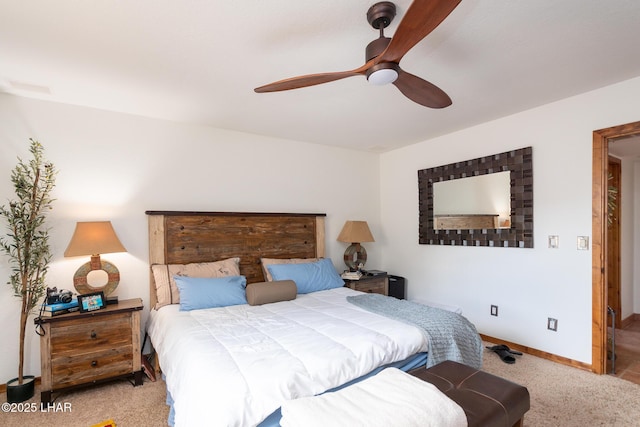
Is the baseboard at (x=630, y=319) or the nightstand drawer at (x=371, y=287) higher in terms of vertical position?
the nightstand drawer at (x=371, y=287)

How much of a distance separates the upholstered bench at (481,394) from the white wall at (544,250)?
1734mm

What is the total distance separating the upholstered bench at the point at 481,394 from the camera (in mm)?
1490

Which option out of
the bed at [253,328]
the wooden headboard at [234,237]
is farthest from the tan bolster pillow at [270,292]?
the wooden headboard at [234,237]

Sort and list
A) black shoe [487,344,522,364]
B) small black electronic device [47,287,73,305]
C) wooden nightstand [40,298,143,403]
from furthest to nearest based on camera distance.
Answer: black shoe [487,344,522,364], small black electronic device [47,287,73,305], wooden nightstand [40,298,143,403]

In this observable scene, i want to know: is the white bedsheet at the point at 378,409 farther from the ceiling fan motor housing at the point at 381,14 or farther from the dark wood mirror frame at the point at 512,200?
the dark wood mirror frame at the point at 512,200

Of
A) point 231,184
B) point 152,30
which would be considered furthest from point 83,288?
point 152,30

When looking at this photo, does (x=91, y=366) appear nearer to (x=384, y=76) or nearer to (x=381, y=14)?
A: (x=384, y=76)

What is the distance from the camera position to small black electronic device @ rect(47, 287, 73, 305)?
2.53 m

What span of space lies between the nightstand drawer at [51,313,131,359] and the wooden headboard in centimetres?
50

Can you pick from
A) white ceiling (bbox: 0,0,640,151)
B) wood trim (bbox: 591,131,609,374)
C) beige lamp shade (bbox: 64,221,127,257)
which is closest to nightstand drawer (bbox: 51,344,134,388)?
beige lamp shade (bbox: 64,221,127,257)

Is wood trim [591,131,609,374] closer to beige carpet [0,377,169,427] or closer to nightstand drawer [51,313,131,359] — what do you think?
beige carpet [0,377,169,427]

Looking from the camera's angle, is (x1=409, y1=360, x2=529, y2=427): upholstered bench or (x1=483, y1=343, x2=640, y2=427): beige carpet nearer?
(x1=409, y1=360, x2=529, y2=427): upholstered bench

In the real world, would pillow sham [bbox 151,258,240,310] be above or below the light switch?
below

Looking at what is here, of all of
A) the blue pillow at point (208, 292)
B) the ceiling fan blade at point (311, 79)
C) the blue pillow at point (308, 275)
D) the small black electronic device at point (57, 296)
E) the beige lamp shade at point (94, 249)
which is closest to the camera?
the ceiling fan blade at point (311, 79)
